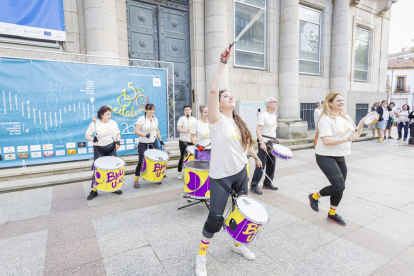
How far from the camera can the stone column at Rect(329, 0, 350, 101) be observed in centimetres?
1381

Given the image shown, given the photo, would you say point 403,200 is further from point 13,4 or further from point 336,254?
point 13,4

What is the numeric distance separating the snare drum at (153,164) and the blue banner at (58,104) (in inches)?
108

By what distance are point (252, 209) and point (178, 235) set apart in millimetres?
1426

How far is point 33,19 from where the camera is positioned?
7102mm

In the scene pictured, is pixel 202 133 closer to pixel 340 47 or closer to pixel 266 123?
pixel 266 123

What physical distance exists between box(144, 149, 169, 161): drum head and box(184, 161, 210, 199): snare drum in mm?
1385

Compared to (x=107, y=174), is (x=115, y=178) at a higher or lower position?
lower

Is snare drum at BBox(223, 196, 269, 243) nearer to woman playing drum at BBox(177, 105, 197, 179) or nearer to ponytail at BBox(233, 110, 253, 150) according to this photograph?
ponytail at BBox(233, 110, 253, 150)

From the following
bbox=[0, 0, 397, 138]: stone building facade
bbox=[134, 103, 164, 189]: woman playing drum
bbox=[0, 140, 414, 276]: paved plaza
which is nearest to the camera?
bbox=[0, 140, 414, 276]: paved plaza

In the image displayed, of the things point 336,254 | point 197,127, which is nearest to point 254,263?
point 336,254

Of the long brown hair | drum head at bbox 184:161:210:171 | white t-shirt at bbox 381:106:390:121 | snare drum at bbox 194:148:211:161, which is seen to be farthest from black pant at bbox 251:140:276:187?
white t-shirt at bbox 381:106:390:121

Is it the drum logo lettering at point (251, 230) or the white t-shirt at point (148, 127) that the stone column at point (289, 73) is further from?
the drum logo lettering at point (251, 230)

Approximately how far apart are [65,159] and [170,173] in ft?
10.0

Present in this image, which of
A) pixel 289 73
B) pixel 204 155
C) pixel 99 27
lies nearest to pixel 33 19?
pixel 99 27
